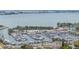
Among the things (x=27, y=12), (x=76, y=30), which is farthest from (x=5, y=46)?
(x=76, y=30)

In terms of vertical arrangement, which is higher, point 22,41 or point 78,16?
point 78,16
